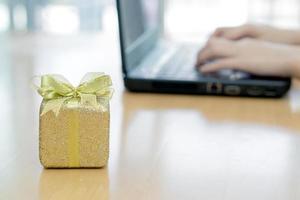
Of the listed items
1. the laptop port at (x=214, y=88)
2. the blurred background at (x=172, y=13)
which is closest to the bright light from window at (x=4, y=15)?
the blurred background at (x=172, y=13)

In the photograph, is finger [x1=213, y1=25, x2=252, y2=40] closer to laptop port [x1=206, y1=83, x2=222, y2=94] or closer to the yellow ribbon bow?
laptop port [x1=206, y1=83, x2=222, y2=94]

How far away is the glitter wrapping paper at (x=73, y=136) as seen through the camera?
75cm

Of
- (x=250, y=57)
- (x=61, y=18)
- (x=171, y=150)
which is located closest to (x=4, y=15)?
(x=61, y=18)

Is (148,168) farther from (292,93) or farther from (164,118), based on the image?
(292,93)

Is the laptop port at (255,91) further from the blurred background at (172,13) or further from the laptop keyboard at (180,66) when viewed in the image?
the blurred background at (172,13)

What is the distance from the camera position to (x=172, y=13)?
9.58 feet

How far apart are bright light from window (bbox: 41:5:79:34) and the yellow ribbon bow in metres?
1.58

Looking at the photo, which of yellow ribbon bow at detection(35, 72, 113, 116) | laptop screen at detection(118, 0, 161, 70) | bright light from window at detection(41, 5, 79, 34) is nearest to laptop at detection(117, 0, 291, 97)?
laptop screen at detection(118, 0, 161, 70)

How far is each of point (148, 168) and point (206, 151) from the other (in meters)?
0.10

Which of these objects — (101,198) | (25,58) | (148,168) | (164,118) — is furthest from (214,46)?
(101,198)

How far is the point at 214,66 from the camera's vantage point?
48.4 inches

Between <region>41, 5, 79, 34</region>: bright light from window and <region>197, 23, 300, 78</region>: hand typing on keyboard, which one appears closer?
<region>197, 23, 300, 78</region>: hand typing on keyboard

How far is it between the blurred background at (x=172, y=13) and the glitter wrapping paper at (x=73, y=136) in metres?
1.63

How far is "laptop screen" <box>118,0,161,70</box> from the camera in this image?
121 centimetres
